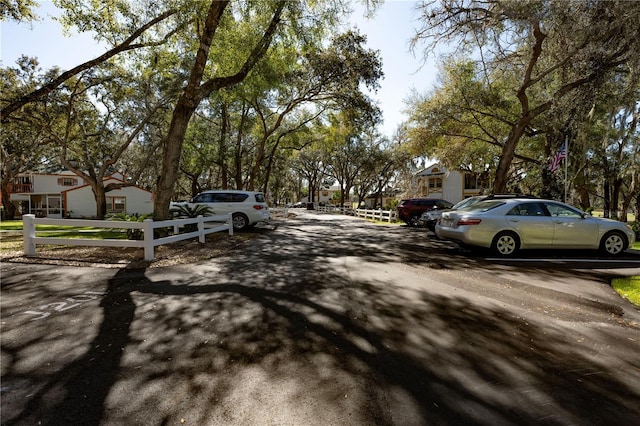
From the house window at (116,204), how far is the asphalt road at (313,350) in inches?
1266

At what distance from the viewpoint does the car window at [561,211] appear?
28.6 feet

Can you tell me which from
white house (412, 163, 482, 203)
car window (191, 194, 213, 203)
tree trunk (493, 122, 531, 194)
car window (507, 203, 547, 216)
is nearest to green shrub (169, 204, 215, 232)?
car window (191, 194, 213, 203)

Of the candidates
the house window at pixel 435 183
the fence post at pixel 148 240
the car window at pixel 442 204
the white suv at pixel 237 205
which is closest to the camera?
the fence post at pixel 148 240

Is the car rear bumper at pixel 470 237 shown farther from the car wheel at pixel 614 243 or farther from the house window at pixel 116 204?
the house window at pixel 116 204

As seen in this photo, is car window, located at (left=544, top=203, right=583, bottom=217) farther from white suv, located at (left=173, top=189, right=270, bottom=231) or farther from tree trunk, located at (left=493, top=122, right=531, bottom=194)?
white suv, located at (left=173, top=189, right=270, bottom=231)

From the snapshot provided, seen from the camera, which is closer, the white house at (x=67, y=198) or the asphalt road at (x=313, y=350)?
the asphalt road at (x=313, y=350)

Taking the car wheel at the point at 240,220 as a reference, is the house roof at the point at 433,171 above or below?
above

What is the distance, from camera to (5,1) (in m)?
11.2

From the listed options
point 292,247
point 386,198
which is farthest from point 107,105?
point 386,198

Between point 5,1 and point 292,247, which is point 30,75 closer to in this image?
point 5,1

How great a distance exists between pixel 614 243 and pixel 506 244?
3.03m

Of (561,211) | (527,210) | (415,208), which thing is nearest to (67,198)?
(415,208)

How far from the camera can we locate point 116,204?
113 feet

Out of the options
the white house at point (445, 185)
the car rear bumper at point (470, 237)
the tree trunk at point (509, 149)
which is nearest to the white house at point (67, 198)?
the white house at point (445, 185)
